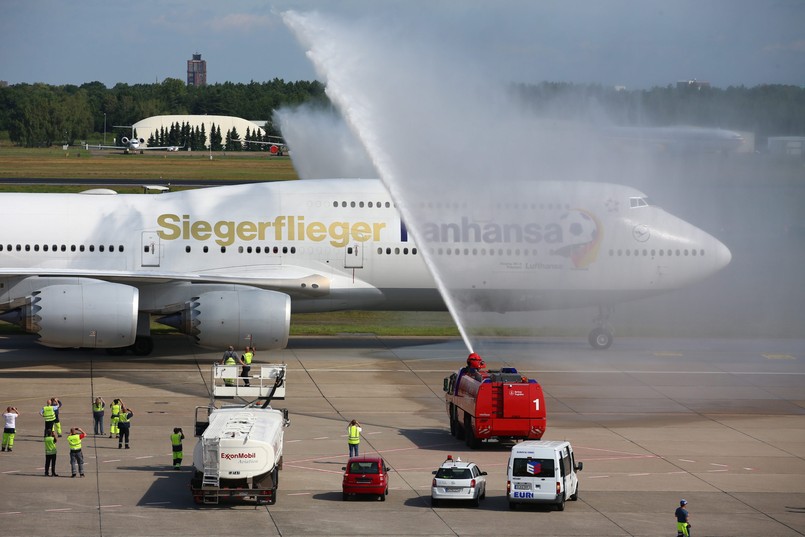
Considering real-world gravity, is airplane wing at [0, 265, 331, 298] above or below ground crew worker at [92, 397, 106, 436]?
above

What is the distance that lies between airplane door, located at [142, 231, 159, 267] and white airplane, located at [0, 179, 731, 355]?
0.04 metres

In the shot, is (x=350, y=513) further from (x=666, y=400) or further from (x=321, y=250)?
(x=321, y=250)

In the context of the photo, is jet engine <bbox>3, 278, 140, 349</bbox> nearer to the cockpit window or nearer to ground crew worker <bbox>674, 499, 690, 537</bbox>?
the cockpit window

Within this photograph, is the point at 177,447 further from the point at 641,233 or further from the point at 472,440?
the point at 641,233

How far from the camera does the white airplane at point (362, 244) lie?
42719mm

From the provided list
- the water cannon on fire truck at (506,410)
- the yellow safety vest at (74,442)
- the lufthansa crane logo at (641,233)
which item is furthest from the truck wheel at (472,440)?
the lufthansa crane logo at (641,233)

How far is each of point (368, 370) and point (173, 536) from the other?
19.1 metres

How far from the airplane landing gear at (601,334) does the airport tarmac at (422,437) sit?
378mm

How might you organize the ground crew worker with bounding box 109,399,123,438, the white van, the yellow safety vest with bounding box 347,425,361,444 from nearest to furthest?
the white van → the yellow safety vest with bounding box 347,425,361,444 → the ground crew worker with bounding box 109,399,123,438

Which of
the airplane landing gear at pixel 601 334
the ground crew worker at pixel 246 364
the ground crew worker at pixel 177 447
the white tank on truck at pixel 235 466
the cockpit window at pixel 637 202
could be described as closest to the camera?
the white tank on truck at pixel 235 466

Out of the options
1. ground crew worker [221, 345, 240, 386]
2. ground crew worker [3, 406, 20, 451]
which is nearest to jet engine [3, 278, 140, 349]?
ground crew worker [221, 345, 240, 386]

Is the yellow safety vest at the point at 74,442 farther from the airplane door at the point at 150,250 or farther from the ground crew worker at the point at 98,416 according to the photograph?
the airplane door at the point at 150,250

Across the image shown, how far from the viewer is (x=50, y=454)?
27156 mm

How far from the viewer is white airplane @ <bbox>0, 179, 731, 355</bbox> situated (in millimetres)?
42719
